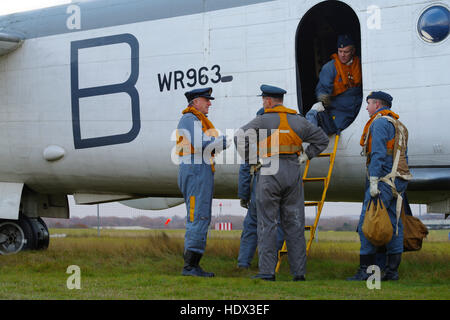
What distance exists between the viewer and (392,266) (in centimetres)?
619

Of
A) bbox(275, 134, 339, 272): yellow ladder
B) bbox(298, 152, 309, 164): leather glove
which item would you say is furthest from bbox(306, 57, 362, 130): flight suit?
bbox(298, 152, 309, 164): leather glove

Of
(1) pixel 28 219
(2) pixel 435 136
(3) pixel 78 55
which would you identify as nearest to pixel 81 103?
(3) pixel 78 55

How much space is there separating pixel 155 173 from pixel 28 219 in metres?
2.67

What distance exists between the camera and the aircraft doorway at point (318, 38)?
877 centimetres

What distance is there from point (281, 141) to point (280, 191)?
19.0 inches

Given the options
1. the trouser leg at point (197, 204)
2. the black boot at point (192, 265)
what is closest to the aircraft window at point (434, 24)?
the trouser leg at point (197, 204)

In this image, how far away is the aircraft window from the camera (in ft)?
22.7

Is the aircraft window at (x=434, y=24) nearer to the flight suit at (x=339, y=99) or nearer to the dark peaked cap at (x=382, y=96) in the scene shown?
the dark peaked cap at (x=382, y=96)

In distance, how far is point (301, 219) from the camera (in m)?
6.05

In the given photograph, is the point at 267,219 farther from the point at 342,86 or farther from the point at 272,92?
the point at 342,86

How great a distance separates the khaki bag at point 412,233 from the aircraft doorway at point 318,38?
2.72 metres

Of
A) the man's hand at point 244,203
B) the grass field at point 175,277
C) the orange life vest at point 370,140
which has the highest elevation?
the orange life vest at point 370,140

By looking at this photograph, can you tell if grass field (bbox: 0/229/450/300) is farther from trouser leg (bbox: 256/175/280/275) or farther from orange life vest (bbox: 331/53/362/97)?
orange life vest (bbox: 331/53/362/97)

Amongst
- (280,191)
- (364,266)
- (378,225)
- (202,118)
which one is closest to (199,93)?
(202,118)
